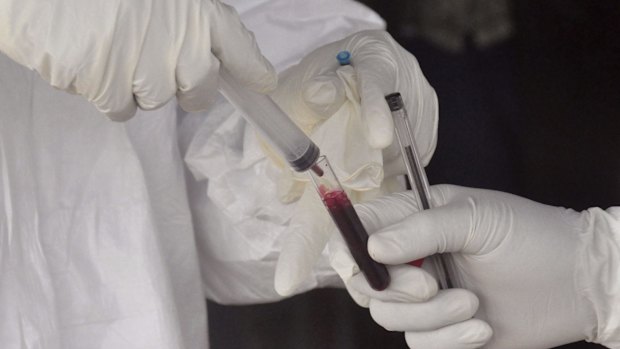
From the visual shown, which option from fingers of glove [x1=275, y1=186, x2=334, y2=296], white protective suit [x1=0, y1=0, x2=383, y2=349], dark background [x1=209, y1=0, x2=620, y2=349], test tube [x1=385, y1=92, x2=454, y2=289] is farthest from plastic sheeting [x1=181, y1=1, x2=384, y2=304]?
dark background [x1=209, y1=0, x2=620, y2=349]

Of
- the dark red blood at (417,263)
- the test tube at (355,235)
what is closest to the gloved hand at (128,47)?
the test tube at (355,235)

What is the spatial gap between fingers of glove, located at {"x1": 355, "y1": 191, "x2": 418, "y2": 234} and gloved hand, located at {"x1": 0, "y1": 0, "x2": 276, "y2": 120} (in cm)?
20

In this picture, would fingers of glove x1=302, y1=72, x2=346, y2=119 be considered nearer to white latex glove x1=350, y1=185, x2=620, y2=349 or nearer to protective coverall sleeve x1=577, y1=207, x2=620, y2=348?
white latex glove x1=350, y1=185, x2=620, y2=349

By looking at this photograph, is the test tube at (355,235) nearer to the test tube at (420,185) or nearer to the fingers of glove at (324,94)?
the test tube at (420,185)

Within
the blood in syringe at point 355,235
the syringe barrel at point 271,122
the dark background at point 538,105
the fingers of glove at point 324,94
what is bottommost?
the dark background at point 538,105

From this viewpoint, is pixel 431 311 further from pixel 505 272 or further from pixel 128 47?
pixel 128 47

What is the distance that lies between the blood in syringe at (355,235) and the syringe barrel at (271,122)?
5 centimetres

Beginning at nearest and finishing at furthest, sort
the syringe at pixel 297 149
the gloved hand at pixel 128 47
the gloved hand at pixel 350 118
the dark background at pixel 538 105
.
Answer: the gloved hand at pixel 128 47 → the syringe at pixel 297 149 → the gloved hand at pixel 350 118 → the dark background at pixel 538 105

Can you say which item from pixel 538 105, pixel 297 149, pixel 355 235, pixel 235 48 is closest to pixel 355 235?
pixel 355 235

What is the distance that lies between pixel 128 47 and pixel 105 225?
32cm

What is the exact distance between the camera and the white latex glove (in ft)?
2.79

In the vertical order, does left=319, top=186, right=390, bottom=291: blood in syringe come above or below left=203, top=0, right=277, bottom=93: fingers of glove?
below

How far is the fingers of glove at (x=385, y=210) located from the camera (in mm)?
894

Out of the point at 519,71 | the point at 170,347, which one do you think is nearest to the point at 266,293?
the point at 170,347
